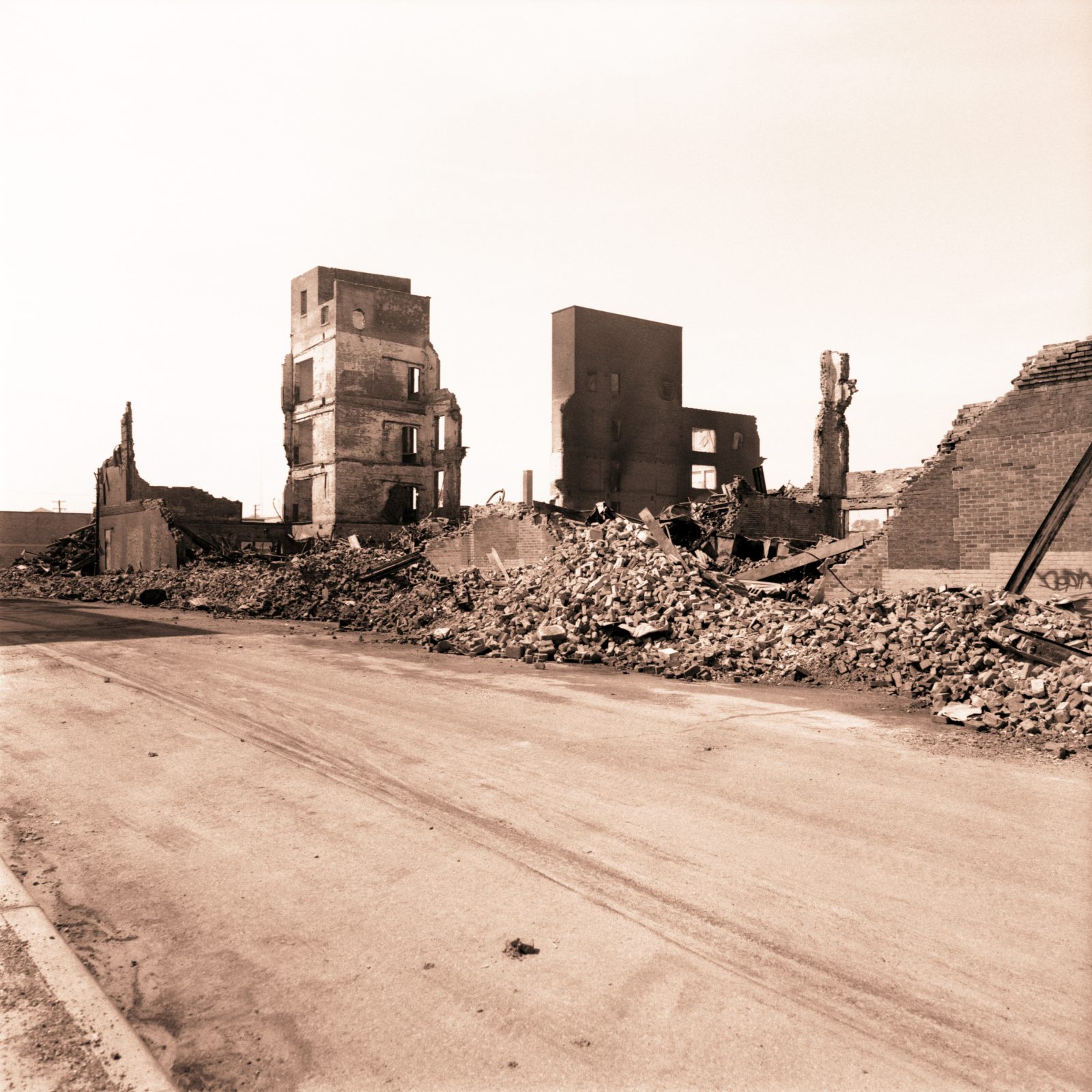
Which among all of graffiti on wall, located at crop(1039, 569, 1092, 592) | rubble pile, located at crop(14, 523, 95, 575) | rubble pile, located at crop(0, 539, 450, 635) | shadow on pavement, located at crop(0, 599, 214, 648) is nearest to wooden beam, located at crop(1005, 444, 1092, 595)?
graffiti on wall, located at crop(1039, 569, 1092, 592)

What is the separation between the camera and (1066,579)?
1159cm

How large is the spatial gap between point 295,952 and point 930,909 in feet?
8.68

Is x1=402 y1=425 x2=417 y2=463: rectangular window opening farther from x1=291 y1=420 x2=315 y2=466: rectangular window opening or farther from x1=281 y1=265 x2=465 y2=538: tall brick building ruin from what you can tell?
x1=291 y1=420 x2=315 y2=466: rectangular window opening

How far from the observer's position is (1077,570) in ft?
37.8

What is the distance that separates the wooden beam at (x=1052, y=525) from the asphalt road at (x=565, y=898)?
5.83m

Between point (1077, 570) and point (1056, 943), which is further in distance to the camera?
point (1077, 570)

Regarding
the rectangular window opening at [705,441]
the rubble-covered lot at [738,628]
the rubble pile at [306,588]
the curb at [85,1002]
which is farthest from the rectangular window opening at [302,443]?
the curb at [85,1002]

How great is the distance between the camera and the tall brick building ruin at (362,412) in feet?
114

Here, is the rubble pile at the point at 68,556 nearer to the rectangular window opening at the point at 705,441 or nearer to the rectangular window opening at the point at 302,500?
the rectangular window opening at the point at 302,500

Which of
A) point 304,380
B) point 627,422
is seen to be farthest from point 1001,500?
point 304,380

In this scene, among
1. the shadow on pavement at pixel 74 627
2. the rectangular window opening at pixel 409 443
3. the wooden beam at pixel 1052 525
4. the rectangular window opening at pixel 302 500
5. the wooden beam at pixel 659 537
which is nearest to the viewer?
the wooden beam at pixel 1052 525

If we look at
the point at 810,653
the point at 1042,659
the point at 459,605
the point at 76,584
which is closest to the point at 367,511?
the point at 76,584

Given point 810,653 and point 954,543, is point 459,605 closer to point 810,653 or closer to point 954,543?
point 810,653

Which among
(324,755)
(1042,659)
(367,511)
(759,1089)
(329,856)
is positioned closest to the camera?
(759,1089)
